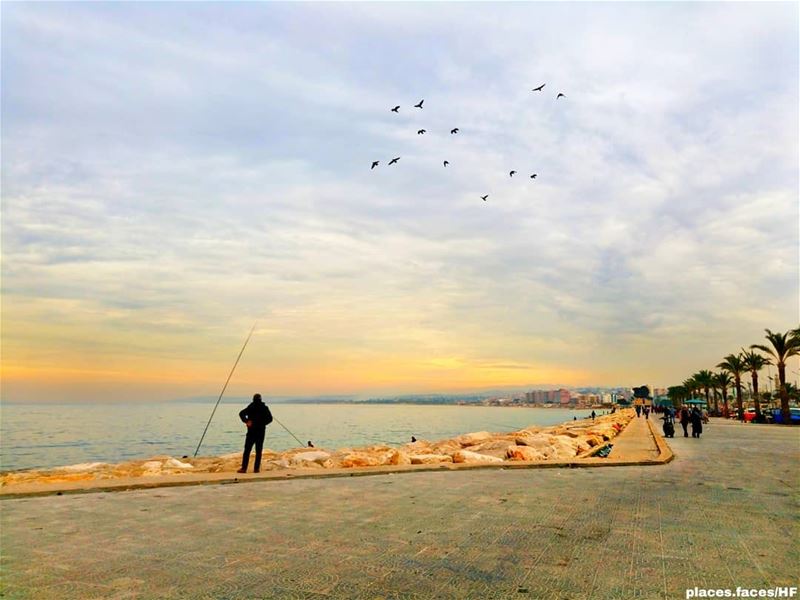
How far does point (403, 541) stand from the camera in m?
5.93

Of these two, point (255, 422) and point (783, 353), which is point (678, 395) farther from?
point (255, 422)

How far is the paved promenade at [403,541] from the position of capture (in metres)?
4.57

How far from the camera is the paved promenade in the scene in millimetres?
4566

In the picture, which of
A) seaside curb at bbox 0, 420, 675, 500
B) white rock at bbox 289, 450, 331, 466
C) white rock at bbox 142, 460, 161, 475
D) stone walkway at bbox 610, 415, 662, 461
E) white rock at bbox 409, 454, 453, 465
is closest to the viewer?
seaside curb at bbox 0, 420, 675, 500

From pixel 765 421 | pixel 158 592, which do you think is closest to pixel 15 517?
pixel 158 592

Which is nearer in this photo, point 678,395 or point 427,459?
point 427,459

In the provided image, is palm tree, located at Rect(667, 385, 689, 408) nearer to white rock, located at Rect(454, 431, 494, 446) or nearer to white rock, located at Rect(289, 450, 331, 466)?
white rock, located at Rect(454, 431, 494, 446)

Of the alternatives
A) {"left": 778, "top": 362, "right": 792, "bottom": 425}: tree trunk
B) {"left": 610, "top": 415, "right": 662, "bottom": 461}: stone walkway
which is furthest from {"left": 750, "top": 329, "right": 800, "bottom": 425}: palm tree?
{"left": 610, "top": 415, "right": 662, "bottom": 461}: stone walkway

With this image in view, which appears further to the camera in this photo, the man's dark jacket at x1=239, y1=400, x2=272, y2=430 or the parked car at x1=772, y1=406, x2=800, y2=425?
the parked car at x1=772, y1=406, x2=800, y2=425

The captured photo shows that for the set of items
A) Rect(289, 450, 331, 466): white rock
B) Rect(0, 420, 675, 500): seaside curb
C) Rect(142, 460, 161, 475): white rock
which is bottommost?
Rect(142, 460, 161, 475): white rock

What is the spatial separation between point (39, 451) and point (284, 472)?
3686cm

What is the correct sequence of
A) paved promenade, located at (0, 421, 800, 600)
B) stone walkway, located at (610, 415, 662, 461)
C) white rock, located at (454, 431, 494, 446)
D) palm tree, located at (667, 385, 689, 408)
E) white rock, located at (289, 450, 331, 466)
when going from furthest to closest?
palm tree, located at (667, 385, 689, 408) → white rock, located at (454, 431, 494, 446) → white rock, located at (289, 450, 331, 466) → stone walkway, located at (610, 415, 662, 461) → paved promenade, located at (0, 421, 800, 600)

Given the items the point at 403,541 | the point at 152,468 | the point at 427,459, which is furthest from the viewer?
the point at 152,468

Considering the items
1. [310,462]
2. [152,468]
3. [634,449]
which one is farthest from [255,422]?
[634,449]
